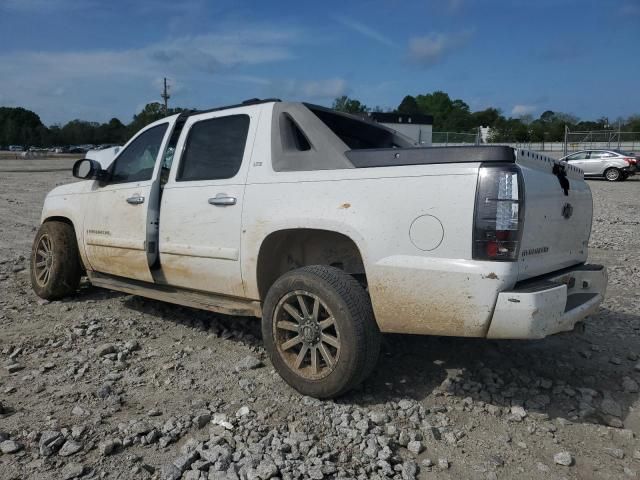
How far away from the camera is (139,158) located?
16.4 ft

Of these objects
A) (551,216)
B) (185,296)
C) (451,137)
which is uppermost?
(451,137)

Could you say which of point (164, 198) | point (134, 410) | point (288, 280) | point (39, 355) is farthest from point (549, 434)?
point (39, 355)

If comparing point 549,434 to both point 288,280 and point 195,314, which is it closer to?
point 288,280

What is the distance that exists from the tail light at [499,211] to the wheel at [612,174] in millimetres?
23891

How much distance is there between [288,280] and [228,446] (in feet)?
3.46

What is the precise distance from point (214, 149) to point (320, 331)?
5.74 feet

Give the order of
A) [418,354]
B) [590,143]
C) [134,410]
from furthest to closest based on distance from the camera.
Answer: [590,143]
[418,354]
[134,410]

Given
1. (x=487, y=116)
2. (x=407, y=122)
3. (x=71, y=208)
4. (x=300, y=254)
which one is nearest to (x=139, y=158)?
(x=71, y=208)

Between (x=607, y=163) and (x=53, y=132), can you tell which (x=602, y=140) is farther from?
(x=53, y=132)

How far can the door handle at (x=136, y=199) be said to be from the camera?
454 cm

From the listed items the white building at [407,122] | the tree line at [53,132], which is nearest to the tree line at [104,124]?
the tree line at [53,132]

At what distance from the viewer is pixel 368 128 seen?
4648 mm

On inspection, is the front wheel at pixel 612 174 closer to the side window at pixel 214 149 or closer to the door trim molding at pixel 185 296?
the side window at pixel 214 149

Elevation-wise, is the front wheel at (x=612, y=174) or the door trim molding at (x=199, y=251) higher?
the door trim molding at (x=199, y=251)
